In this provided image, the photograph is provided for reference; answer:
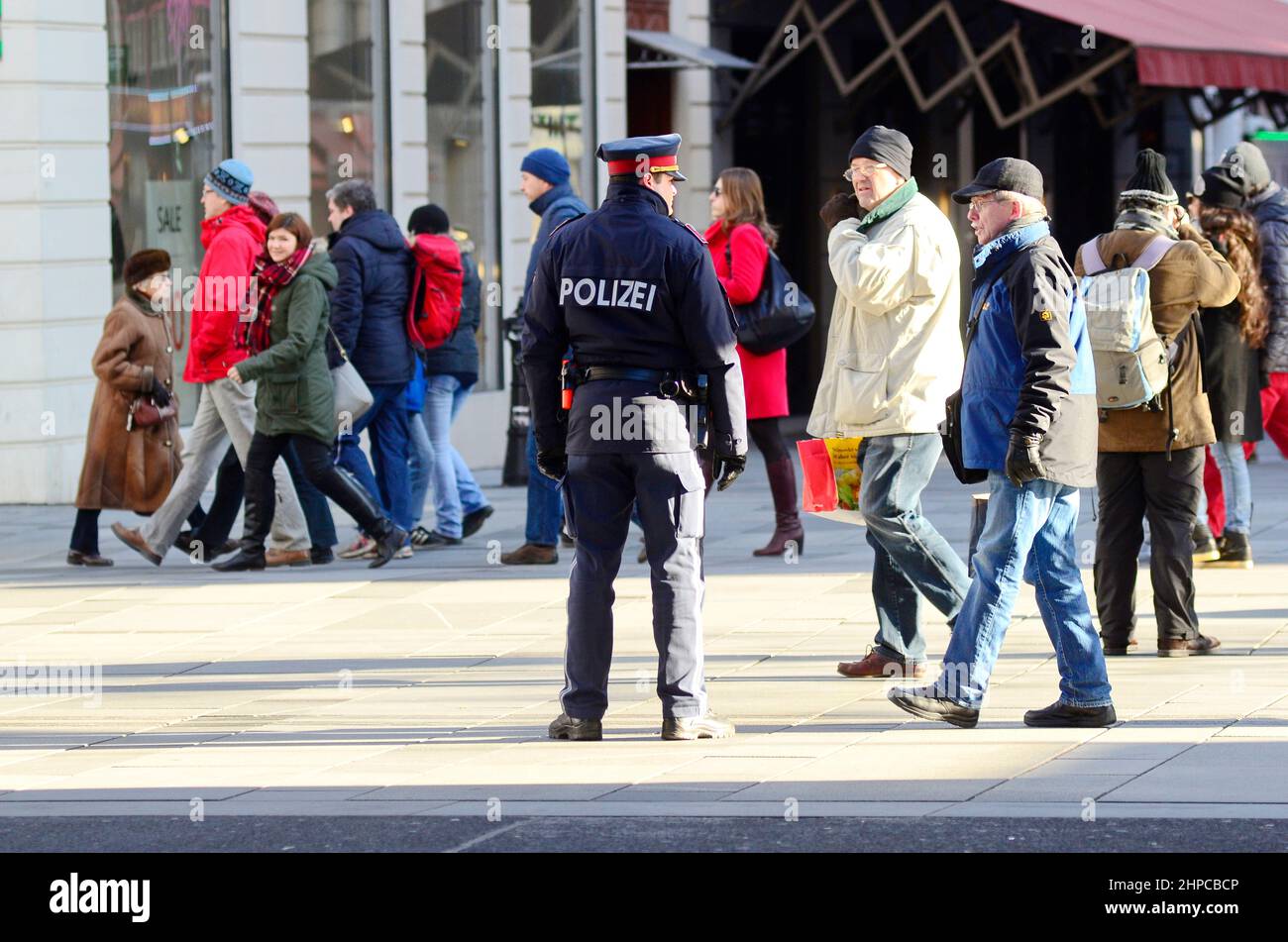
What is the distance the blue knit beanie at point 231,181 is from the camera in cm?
1188

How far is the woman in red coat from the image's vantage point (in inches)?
449

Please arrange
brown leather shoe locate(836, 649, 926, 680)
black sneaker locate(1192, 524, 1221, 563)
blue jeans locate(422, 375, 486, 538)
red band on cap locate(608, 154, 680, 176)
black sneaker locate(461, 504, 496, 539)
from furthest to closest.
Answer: black sneaker locate(461, 504, 496, 539) < blue jeans locate(422, 375, 486, 538) < black sneaker locate(1192, 524, 1221, 563) < brown leather shoe locate(836, 649, 926, 680) < red band on cap locate(608, 154, 680, 176)

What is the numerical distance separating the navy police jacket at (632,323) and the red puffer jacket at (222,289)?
4.62m

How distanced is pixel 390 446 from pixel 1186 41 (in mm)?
10440

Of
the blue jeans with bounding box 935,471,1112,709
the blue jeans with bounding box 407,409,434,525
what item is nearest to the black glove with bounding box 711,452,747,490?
the blue jeans with bounding box 935,471,1112,709

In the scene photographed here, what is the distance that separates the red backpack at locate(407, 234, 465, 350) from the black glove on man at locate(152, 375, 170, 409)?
1289 millimetres

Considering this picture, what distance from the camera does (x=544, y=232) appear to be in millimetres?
10898

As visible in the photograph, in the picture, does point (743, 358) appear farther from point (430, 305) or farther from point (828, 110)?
point (828, 110)

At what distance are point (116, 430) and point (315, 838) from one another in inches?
246

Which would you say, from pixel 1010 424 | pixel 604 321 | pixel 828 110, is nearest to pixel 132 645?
pixel 604 321

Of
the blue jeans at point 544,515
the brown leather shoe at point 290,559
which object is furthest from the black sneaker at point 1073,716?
the brown leather shoe at point 290,559

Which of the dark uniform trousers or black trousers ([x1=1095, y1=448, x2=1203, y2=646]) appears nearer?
the dark uniform trousers

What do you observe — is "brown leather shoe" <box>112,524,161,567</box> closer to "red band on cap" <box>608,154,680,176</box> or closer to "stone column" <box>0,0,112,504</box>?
"stone column" <box>0,0,112,504</box>
